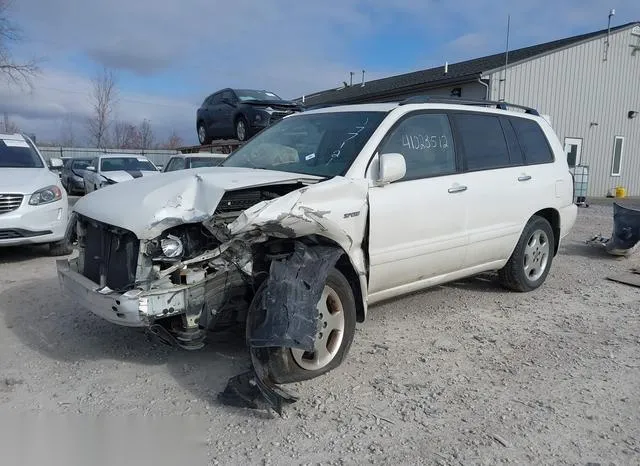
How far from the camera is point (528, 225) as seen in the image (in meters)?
5.61

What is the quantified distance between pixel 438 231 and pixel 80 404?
118 inches

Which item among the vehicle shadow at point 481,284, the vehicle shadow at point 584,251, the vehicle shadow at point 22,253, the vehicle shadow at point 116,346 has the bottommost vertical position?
the vehicle shadow at point 116,346

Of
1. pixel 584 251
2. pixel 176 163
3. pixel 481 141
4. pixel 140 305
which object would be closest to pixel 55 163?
pixel 176 163

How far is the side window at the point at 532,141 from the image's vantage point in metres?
5.65

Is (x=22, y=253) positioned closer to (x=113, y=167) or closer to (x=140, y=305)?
(x=140, y=305)

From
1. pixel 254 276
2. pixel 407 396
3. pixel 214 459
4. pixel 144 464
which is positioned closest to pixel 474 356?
pixel 407 396

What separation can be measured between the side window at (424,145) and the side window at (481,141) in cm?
21

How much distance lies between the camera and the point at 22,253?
7.88m

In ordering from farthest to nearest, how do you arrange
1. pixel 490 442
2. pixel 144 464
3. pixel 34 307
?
pixel 34 307
pixel 490 442
pixel 144 464

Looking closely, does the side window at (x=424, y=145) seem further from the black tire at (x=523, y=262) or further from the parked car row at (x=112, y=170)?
the parked car row at (x=112, y=170)

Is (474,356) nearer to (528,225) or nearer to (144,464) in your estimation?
(528,225)

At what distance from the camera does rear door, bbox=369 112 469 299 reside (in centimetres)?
408

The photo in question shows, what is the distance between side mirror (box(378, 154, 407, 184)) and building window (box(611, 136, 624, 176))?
2060cm

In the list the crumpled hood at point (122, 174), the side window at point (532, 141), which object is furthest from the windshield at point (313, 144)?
the crumpled hood at point (122, 174)
